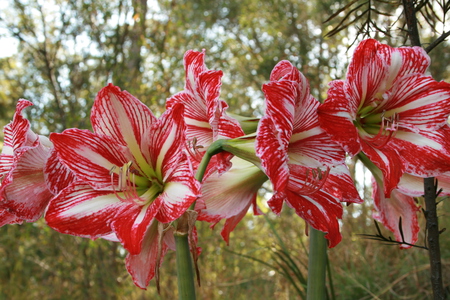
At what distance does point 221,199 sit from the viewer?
75cm

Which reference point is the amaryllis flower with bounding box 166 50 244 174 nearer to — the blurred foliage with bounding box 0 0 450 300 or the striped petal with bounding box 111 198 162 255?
the striped petal with bounding box 111 198 162 255

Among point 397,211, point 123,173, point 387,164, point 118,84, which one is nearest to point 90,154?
point 123,173

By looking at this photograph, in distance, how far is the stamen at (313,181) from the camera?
0.64 meters

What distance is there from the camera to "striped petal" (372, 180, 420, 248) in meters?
0.84

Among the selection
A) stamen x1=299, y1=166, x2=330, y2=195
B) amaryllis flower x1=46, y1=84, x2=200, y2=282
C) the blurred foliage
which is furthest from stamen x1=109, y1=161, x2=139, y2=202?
the blurred foliage

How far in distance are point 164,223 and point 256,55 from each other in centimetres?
378

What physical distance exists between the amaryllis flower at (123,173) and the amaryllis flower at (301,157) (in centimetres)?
11

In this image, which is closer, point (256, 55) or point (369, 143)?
point (369, 143)

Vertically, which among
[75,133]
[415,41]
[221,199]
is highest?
[415,41]

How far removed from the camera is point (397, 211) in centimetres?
85

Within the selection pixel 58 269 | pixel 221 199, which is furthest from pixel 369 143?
pixel 58 269

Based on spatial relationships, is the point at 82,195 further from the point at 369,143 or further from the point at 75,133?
the point at 369,143

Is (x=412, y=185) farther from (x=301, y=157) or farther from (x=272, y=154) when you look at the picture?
(x=272, y=154)

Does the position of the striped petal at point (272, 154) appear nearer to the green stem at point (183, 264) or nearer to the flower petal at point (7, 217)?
the green stem at point (183, 264)
